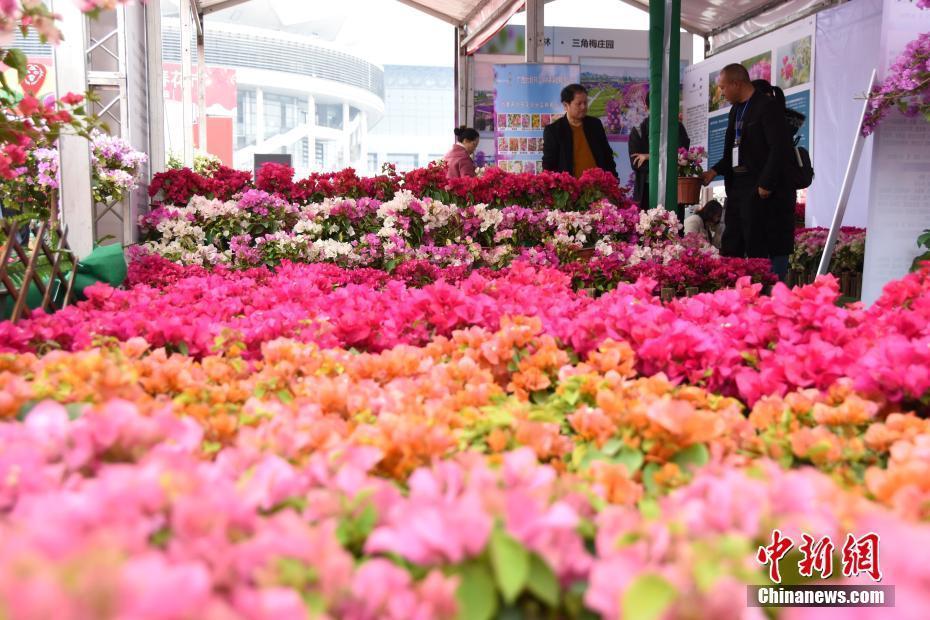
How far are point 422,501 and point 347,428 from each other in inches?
14.5

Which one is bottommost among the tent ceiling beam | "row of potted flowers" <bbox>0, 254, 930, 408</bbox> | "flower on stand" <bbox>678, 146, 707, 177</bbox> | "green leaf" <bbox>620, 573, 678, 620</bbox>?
"green leaf" <bbox>620, 573, 678, 620</bbox>

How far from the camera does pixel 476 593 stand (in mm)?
640

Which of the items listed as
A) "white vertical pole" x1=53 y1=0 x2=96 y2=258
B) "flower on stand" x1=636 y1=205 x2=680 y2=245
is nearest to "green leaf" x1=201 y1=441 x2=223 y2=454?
"white vertical pole" x1=53 y1=0 x2=96 y2=258

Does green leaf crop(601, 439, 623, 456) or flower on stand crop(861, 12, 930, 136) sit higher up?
flower on stand crop(861, 12, 930, 136)

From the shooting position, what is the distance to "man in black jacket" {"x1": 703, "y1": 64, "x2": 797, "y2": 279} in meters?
4.76

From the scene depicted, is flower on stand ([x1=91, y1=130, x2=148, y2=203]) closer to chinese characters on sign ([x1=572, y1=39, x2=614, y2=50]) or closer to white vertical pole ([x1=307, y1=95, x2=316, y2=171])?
chinese characters on sign ([x1=572, y1=39, x2=614, y2=50])

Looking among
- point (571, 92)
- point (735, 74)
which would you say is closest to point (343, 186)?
point (571, 92)

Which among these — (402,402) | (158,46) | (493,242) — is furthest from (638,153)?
(402,402)

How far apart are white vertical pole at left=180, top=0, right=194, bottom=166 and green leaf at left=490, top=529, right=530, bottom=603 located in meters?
10.8

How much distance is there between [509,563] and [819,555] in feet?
0.88

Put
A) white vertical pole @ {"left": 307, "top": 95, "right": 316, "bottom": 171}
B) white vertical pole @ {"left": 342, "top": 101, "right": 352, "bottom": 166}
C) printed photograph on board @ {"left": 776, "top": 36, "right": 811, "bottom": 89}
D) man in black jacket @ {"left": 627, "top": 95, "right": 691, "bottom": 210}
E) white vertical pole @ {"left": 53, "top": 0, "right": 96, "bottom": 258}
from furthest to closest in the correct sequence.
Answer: white vertical pole @ {"left": 342, "top": 101, "right": 352, "bottom": 166}, white vertical pole @ {"left": 307, "top": 95, "right": 316, "bottom": 171}, printed photograph on board @ {"left": 776, "top": 36, "right": 811, "bottom": 89}, man in black jacket @ {"left": 627, "top": 95, "right": 691, "bottom": 210}, white vertical pole @ {"left": 53, "top": 0, "right": 96, "bottom": 258}

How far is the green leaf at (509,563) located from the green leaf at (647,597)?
85 mm
